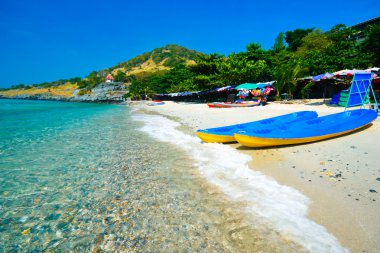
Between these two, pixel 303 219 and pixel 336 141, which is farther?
pixel 336 141

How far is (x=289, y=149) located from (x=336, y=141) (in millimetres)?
1582

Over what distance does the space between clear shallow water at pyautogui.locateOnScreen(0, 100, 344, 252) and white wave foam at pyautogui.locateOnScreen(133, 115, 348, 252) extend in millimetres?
13

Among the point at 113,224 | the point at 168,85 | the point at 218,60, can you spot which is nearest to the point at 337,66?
the point at 218,60

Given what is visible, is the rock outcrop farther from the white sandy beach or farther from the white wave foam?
the white sandy beach

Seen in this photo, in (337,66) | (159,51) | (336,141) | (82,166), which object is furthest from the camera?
(159,51)

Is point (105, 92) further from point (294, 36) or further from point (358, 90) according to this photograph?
point (358, 90)

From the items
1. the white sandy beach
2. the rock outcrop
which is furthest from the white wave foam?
the rock outcrop

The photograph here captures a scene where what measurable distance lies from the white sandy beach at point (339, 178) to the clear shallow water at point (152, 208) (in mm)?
234

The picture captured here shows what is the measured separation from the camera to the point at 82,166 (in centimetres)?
558

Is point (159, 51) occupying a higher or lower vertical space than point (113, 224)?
higher

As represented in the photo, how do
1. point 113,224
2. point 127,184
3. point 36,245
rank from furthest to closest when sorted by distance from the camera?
1. point 127,184
2. point 113,224
3. point 36,245

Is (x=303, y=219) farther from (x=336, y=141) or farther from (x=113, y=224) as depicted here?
(x=336, y=141)

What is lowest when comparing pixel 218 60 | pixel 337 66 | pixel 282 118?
pixel 282 118

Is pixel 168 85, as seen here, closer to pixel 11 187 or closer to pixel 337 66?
pixel 337 66
